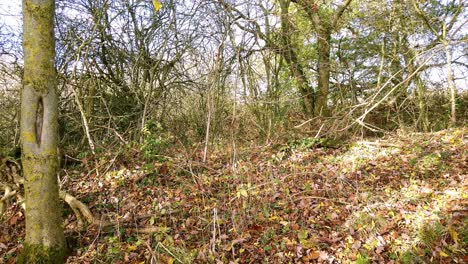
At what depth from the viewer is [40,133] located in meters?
2.89

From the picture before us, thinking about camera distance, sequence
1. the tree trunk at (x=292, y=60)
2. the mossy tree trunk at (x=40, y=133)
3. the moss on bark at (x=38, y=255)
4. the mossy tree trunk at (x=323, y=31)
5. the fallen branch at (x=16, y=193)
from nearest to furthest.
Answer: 1. the mossy tree trunk at (x=40, y=133)
2. the moss on bark at (x=38, y=255)
3. the fallen branch at (x=16, y=193)
4. the tree trunk at (x=292, y=60)
5. the mossy tree trunk at (x=323, y=31)

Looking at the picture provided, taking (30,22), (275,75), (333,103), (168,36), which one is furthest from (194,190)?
(333,103)

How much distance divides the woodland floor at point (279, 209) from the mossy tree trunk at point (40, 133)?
480mm

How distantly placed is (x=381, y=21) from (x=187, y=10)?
5.03 m

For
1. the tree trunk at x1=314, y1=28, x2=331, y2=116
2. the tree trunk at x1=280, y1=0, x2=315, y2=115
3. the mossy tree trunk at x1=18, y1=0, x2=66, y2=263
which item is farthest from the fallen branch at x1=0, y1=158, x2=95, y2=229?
the tree trunk at x1=314, y1=28, x2=331, y2=116

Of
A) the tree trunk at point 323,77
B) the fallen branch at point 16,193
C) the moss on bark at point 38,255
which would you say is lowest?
the moss on bark at point 38,255

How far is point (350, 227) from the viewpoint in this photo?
3.38 meters

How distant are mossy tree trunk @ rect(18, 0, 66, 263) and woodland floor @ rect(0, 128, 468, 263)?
480mm

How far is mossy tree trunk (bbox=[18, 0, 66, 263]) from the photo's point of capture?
2.79 m

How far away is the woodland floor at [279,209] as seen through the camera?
10.2 ft

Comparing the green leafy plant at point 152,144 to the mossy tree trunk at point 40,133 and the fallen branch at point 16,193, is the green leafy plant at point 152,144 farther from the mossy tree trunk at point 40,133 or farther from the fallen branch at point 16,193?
the mossy tree trunk at point 40,133

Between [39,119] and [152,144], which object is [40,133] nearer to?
[39,119]

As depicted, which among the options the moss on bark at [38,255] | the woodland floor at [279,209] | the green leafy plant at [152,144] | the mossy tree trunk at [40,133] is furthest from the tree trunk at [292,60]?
the moss on bark at [38,255]

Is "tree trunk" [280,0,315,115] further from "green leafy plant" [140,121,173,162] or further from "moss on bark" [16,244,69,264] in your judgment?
"moss on bark" [16,244,69,264]
